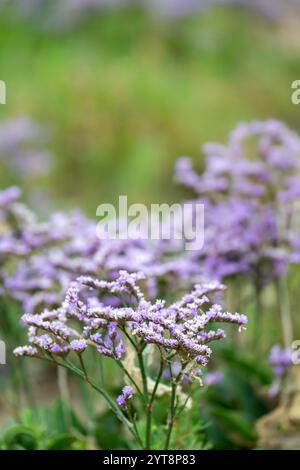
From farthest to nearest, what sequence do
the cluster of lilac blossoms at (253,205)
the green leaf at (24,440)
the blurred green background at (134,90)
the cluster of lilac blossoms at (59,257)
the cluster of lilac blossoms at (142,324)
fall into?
the blurred green background at (134,90) → the cluster of lilac blossoms at (253,205) → the cluster of lilac blossoms at (59,257) → the green leaf at (24,440) → the cluster of lilac blossoms at (142,324)

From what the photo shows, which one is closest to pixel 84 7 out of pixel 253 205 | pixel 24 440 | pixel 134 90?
pixel 134 90

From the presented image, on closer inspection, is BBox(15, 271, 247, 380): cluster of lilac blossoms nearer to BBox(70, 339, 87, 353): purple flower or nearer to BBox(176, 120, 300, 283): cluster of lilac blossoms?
BBox(70, 339, 87, 353): purple flower

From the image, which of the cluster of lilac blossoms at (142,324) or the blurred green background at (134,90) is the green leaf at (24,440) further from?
the blurred green background at (134,90)

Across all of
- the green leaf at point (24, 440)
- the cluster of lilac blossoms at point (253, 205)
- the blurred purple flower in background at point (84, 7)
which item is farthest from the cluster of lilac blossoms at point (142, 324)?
the blurred purple flower in background at point (84, 7)

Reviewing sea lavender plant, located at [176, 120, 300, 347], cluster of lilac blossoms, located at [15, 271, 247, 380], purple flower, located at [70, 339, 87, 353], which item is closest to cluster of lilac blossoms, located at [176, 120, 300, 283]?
sea lavender plant, located at [176, 120, 300, 347]
